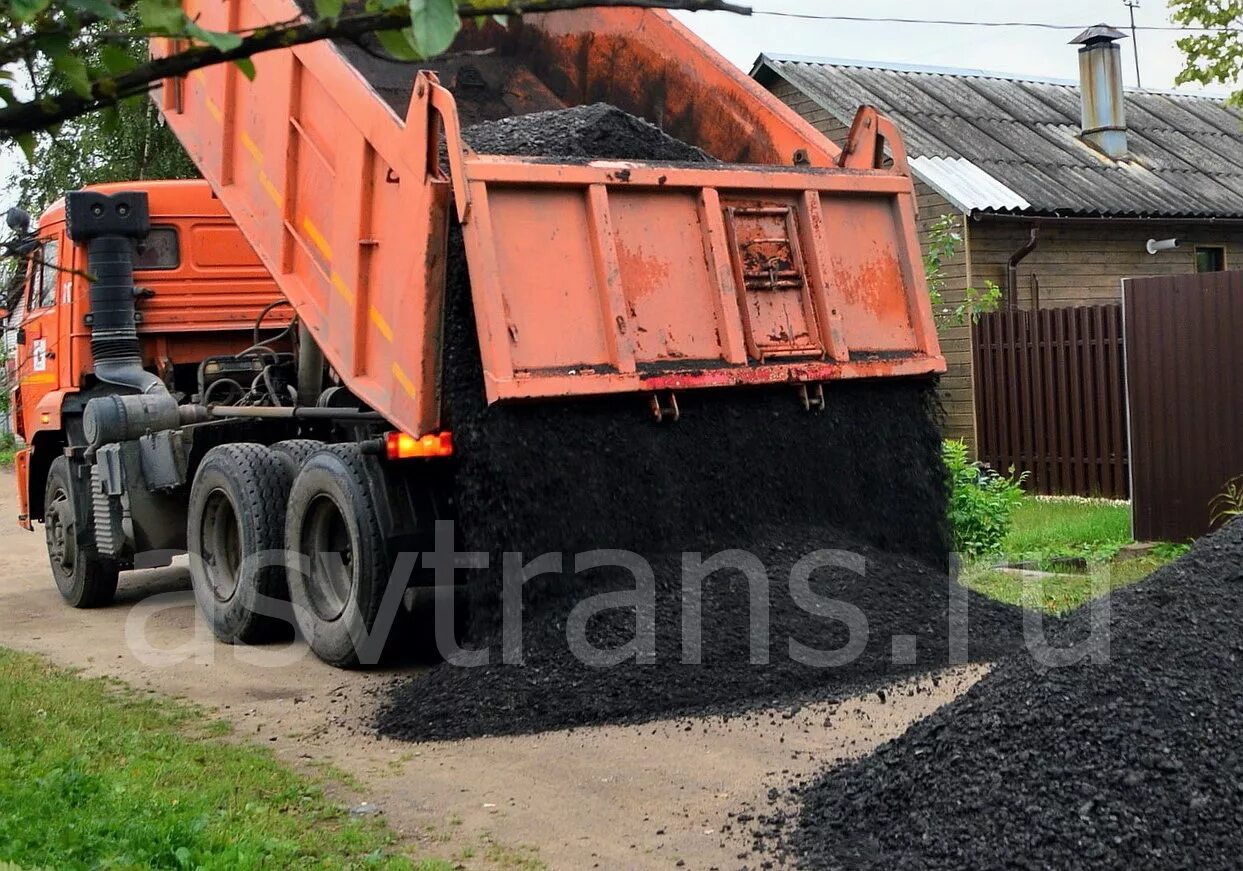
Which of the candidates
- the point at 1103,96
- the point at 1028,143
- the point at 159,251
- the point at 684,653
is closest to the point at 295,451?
the point at 159,251

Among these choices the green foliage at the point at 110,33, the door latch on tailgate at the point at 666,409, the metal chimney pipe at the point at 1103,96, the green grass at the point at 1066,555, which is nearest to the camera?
the green foliage at the point at 110,33

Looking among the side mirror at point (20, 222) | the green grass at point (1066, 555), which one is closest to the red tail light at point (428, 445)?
the green grass at point (1066, 555)

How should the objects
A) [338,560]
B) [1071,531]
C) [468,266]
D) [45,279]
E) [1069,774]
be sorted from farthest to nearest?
1. [1071,531]
2. [45,279]
3. [338,560]
4. [468,266]
5. [1069,774]

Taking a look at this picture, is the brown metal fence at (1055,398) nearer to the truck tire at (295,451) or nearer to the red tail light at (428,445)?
the truck tire at (295,451)

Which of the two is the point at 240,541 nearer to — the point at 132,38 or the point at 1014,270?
the point at 132,38

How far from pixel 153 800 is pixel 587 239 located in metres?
2.87

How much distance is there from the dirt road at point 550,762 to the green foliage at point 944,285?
5.00 metres

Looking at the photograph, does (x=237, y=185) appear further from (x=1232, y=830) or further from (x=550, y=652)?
(x=1232, y=830)

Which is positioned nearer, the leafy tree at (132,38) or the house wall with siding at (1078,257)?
→ the leafy tree at (132,38)

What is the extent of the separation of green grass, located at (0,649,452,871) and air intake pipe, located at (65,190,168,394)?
3263mm

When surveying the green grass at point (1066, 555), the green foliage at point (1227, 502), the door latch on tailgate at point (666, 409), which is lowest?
the green grass at point (1066, 555)

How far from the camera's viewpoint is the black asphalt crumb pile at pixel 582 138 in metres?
6.94

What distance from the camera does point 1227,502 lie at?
32.8 ft

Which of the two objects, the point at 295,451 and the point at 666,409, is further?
the point at 295,451
